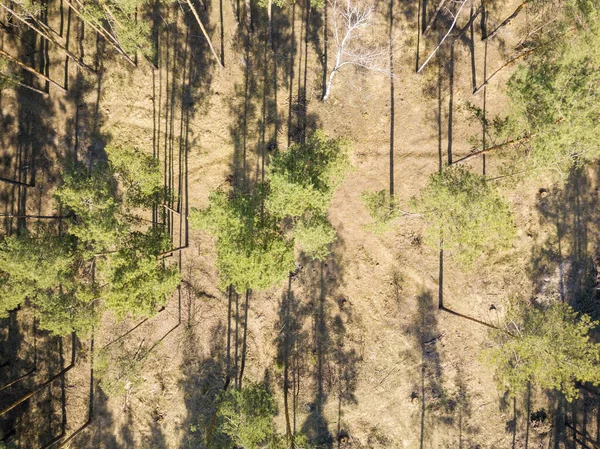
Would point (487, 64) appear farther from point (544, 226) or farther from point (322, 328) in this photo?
point (322, 328)

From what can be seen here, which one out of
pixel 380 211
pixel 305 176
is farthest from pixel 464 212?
pixel 305 176

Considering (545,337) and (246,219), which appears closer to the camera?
(246,219)

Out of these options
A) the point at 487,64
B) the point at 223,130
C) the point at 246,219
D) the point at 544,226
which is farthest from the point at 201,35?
the point at 544,226

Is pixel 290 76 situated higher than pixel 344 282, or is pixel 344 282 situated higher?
pixel 290 76

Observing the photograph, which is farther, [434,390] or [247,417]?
[434,390]

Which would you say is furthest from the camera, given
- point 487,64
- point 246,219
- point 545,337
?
point 487,64

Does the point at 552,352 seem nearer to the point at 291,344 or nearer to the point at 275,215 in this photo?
the point at 291,344
